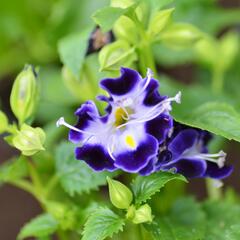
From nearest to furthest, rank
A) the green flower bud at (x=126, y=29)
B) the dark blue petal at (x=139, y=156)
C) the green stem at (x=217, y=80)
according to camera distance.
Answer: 1. the dark blue petal at (x=139, y=156)
2. the green flower bud at (x=126, y=29)
3. the green stem at (x=217, y=80)

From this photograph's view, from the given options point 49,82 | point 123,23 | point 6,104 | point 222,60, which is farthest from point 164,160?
point 6,104

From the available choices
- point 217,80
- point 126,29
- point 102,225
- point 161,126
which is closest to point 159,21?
point 126,29

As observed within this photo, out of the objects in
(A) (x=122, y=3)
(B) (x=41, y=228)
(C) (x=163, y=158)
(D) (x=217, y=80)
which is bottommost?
(D) (x=217, y=80)

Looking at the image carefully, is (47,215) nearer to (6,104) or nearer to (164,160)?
(164,160)

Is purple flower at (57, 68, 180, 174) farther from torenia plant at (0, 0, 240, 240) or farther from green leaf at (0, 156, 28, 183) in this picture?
green leaf at (0, 156, 28, 183)

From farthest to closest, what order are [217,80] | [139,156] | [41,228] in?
[217,80], [41,228], [139,156]

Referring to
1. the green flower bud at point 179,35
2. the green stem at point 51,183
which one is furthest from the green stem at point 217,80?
the green stem at point 51,183

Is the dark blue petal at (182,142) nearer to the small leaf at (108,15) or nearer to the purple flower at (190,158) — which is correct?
the purple flower at (190,158)

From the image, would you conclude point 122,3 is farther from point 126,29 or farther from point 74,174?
point 74,174
